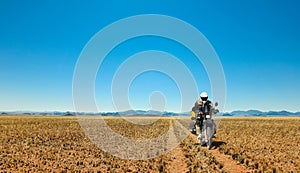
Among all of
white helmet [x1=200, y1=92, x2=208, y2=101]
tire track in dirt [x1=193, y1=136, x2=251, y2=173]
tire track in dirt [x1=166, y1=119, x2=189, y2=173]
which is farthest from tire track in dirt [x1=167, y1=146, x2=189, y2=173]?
white helmet [x1=200, y1=92, x2=208, y2=101]

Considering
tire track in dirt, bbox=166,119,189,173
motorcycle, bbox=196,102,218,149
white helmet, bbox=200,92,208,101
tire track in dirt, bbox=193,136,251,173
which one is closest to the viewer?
tire track in dirt, bbox=193,136,251,173

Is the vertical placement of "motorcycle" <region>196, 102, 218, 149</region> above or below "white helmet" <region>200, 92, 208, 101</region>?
below

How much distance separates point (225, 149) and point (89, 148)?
7.68 m

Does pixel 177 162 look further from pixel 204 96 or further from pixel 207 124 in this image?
pixel 204 96

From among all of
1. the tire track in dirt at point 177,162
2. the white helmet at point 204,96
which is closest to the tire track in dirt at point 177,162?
the tire track in dirt at point 177,162

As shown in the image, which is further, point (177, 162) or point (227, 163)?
point (177, 162)

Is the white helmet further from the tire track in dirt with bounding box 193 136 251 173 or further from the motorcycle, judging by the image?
the tire track in dirt with bounding box 193 136 251 173

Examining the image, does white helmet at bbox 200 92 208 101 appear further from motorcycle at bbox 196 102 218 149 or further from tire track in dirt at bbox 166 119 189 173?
tire track in dirt at bbox 166 119 189 173

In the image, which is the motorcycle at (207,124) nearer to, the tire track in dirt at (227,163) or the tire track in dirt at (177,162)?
the tire track in dirt at (227,163)

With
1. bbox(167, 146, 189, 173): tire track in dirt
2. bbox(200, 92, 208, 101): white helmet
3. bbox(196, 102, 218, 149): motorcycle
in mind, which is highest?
bbox(200, 92, 208, 101): white helmet

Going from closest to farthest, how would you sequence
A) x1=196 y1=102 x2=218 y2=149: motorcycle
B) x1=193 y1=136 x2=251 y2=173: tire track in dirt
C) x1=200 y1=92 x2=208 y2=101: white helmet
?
x1=193 y1=136 x2=251 y2=173: tire track in dirt, x1=200 y1=92 x2=208 y2=101: white helmet, x1=196 y1=102 x2=218 y2=149: motorcycle

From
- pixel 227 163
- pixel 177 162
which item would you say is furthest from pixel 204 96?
pixel 227 163

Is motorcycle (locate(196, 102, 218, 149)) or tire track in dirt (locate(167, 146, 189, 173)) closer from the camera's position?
tire track in dirt (locate(167, 146, 189, 173))

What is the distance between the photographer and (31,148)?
68.5 ft
